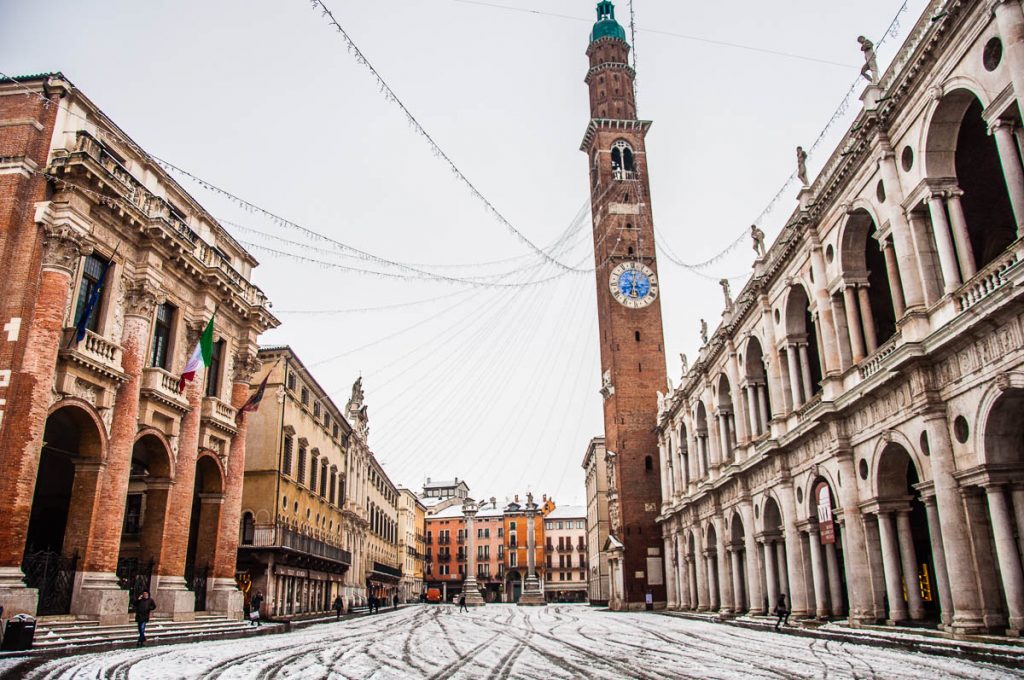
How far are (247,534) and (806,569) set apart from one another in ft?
83.0

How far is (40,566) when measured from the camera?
19.2m

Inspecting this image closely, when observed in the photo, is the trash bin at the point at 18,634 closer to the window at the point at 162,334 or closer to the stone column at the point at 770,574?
the window at the point at 162,334

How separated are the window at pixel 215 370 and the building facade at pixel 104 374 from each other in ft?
0.17

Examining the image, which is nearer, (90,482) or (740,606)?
(90,482)

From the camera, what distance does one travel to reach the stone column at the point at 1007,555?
15.5m

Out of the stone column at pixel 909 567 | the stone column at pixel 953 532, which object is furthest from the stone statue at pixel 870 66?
the stone column at pixel 909 567

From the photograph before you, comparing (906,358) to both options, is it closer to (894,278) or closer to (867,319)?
(894,278)

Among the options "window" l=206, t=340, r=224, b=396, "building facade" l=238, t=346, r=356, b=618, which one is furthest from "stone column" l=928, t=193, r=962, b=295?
"building facade" l=238, t=346, r=356, b=618

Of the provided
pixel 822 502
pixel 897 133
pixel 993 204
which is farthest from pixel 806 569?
pixel 897 133

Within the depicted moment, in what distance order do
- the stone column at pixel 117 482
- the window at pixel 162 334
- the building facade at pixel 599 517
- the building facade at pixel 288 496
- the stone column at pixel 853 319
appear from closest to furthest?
the stone column at pixel 117 482
the stone column at pixel 853 319
the window at pixel 162 334
the building facade at pixel 288 496
the building facade at pixel 599 517

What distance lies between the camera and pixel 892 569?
2123cm

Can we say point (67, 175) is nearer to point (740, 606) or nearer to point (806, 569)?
point (806, 569)

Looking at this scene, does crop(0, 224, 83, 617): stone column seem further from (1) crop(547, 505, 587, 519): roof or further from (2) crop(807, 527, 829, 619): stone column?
(1) crop(547, 505, 587, 519): roof

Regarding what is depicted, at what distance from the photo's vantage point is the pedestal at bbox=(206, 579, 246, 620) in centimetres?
2766
